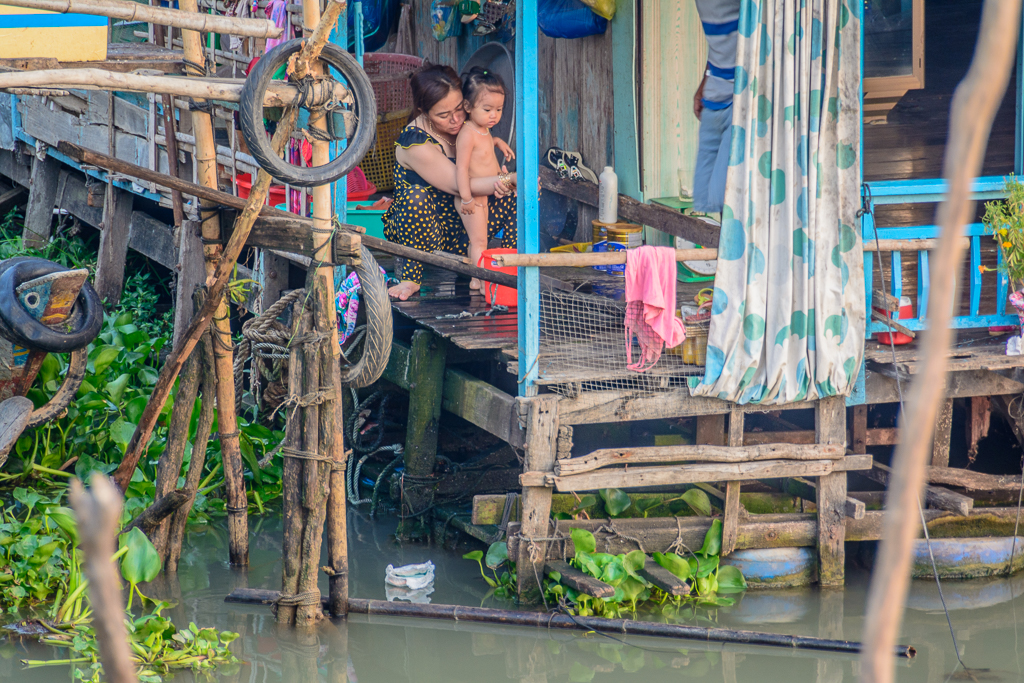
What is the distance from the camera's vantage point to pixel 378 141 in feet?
26.6

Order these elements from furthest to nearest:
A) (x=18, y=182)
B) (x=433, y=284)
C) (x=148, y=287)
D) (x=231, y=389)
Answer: (x=18, y=182)
(x=148, y=287)
(x=433, y=284)
(x=231, y=389)

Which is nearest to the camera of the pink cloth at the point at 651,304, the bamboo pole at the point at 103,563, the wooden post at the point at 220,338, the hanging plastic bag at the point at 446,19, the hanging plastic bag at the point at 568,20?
the bamboo pole at the point at 103,563

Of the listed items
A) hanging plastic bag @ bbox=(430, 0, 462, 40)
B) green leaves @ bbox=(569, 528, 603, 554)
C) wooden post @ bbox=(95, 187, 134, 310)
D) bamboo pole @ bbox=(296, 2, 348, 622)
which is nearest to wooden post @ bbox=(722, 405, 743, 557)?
green leaves @ bbox=(569, 528, 603, 554)

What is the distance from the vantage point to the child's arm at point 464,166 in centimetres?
598

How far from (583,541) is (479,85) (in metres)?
2.82

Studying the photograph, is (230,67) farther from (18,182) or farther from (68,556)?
(18,182)

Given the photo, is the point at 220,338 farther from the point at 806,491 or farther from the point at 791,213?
the point at 806,491

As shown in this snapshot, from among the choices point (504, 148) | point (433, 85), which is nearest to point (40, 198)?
point (433, 85)

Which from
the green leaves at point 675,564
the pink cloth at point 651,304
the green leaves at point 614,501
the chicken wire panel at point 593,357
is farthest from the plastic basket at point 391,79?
the green leaves at point 675,564

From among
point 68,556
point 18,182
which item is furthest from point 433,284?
point 18,182

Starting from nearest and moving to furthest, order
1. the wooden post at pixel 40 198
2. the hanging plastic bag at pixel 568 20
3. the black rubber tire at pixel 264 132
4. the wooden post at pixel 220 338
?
the black rubber tire at pixel 264 132, the wooden post at pixel 220 338, the hanging plastic bag at pixel 568 20, the wooden post at pixel 40 198

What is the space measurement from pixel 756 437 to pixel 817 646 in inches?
53.2

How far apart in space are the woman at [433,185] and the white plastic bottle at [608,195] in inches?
27.7

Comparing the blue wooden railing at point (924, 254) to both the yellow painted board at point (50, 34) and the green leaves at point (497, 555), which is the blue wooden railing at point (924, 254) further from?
the yellow painted board at point (50, 34)
